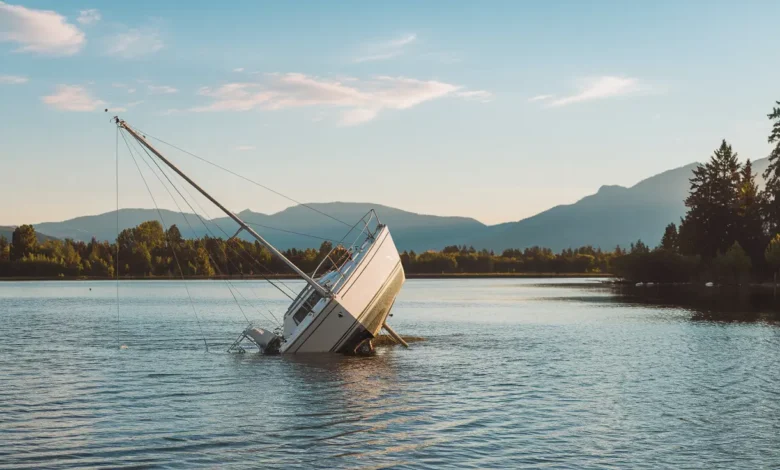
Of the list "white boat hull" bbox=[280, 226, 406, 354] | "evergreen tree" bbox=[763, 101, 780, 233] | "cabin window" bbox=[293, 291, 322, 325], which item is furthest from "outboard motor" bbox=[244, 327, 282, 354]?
"evergreen tree" bbox=[763, 101, 780, 233]

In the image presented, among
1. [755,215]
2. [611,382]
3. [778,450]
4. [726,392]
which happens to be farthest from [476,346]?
[755,215]

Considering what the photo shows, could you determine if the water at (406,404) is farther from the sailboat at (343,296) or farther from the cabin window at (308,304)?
the cabin window at (308,304)

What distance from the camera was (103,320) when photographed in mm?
83562

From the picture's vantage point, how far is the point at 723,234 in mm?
164500

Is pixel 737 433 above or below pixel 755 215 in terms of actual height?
below

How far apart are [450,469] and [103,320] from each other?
68.2 m

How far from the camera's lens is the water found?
78.7 ft

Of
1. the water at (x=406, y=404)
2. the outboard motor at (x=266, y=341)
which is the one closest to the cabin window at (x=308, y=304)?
the water at (x=406, y=404)

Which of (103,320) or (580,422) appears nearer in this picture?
(580,422)

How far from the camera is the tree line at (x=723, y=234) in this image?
152875 mm

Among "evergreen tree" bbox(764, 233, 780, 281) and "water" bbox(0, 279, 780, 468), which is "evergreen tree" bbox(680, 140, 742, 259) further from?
"water" bbox(0, 279, 780, 468)

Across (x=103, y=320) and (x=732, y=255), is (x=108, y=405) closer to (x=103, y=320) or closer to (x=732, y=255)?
(x=103, y=320)

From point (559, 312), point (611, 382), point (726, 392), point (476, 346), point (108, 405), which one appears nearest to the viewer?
point (108, 405)

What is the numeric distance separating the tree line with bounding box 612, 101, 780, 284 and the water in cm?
9794
